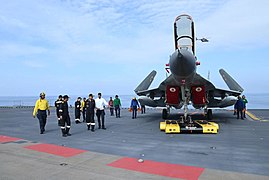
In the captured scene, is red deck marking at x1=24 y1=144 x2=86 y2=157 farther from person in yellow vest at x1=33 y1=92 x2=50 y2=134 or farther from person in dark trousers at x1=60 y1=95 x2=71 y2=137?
person in yellow vest at x1=33 y1=92 x2=50 y2=134

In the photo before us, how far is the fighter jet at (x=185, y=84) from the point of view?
732cm

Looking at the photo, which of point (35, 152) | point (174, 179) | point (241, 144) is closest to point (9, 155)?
point (35, 152)

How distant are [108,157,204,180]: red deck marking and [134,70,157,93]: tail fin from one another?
10231mm

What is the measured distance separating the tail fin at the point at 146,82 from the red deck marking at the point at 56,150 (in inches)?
354

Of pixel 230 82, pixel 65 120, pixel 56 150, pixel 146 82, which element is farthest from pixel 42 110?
pixel 230 82

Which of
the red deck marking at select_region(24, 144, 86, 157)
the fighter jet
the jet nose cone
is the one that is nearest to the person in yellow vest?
the red deck marking at select_region(24, 144, 86, 157)

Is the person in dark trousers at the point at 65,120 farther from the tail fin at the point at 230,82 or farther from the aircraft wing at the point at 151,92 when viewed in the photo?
the tail fin at the point at 230,82

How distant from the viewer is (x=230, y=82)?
1434 cm

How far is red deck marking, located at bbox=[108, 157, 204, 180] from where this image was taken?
13.7 feet

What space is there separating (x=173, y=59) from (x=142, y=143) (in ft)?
9.38

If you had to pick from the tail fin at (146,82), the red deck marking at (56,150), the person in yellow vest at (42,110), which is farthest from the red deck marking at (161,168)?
the tail fin at (146,82)

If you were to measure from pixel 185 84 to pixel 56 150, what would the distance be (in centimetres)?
565

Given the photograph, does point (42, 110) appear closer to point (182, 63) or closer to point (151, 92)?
point (182, 63)

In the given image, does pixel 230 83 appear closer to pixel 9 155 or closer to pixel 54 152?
pixel 54 152
